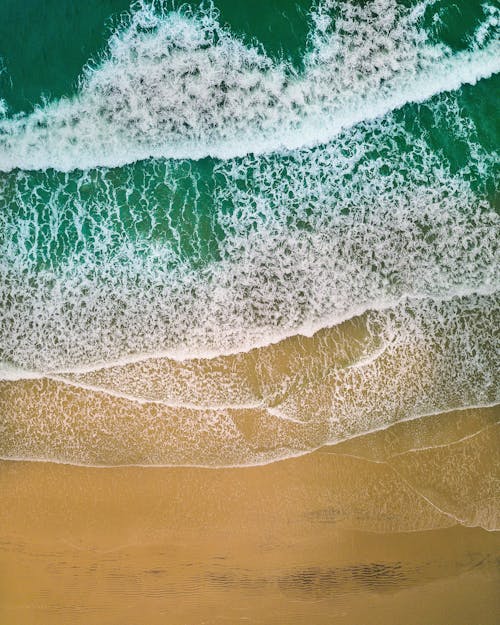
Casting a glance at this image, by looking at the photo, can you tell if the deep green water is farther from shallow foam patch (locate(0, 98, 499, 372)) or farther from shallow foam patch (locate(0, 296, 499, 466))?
shallow foam patch (locate(0, 296, 499, 466))

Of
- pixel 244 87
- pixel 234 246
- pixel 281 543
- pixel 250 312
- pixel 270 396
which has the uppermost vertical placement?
pixel 244 87

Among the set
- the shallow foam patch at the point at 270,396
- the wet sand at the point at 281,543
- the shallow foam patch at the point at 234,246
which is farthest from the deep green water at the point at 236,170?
the wet sand at the point at 281,543

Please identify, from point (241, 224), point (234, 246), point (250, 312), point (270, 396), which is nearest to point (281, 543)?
point (270, 396)

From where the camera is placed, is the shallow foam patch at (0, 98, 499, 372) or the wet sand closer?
the wet sand

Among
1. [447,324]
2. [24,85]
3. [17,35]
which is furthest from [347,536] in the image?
[17,35]

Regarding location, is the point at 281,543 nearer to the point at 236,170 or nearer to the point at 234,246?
the point at 234,246

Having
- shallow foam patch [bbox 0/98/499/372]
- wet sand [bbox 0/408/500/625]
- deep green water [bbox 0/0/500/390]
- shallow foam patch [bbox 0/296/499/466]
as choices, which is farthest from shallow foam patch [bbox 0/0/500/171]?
wet sand [bbox 0/408/500/625]

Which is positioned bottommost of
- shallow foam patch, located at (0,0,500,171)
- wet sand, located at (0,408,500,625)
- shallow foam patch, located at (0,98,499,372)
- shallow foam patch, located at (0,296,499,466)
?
wet sand, located at (0,408,500,625)
